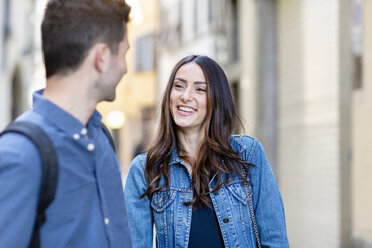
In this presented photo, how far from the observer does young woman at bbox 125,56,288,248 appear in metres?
2.93

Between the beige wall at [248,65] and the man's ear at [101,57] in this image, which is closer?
the man's ear at [101,57]

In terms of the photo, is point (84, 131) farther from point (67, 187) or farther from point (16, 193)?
point (16, 193)

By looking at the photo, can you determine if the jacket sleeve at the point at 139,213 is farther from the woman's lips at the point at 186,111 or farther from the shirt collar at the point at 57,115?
the shirt collar at the point at 57,115

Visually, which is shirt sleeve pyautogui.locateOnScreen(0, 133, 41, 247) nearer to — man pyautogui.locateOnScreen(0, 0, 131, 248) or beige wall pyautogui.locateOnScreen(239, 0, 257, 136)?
man pyautogui.locateOnScreen(0, 0, 131, 248)

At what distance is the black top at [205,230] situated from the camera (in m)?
2.91

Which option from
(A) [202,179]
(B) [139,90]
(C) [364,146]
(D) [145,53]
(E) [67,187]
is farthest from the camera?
(B) [139,90]

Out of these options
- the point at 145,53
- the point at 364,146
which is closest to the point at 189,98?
the point at 364,146

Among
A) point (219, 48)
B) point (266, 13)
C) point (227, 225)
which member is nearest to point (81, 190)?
point (227, 225)

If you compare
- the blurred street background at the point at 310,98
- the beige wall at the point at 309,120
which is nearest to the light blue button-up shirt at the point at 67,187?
the blurred street background at the point at 310,98

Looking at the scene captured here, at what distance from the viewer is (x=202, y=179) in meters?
3.06

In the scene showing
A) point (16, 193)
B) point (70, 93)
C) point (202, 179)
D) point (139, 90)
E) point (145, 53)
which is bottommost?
point (139, 90)

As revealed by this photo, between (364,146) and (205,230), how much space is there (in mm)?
3269

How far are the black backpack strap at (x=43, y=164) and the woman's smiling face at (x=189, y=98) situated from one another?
55.8 inches

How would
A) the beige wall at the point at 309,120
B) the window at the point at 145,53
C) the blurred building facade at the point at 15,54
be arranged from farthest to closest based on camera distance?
1. the window at the point at 145,53
2. the blurred building facade at the point at 15,54
3. the beige wall at the point at 309,120
